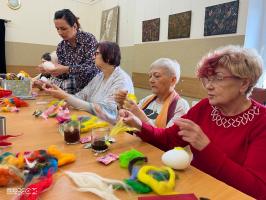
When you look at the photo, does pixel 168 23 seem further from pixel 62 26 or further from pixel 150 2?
pixel 62 26

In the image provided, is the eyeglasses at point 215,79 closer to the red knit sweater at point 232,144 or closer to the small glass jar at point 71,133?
the red knit sweater at point 232,144

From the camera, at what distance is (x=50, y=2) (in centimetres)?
587

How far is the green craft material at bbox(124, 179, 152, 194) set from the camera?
0.90 metres

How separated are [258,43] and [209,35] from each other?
62 cm

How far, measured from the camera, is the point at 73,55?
2.77 m

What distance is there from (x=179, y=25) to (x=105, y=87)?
1986 millimetres

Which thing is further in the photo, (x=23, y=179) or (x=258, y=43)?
(x=258, y=43)

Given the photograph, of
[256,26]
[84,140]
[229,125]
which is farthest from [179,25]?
[84,140]

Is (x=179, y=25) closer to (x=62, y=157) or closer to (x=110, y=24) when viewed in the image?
(x=110, y=24)

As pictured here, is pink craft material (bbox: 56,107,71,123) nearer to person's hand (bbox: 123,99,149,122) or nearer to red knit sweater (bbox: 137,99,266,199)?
person's hand (bbox: 123,99,149,122)

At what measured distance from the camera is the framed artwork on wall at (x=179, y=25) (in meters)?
3.65

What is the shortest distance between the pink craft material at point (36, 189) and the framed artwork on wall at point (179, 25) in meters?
3.24

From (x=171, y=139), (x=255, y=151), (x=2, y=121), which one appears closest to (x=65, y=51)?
(x=2, y=121)

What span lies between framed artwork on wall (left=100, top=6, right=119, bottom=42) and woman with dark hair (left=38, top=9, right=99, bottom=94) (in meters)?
2.72
